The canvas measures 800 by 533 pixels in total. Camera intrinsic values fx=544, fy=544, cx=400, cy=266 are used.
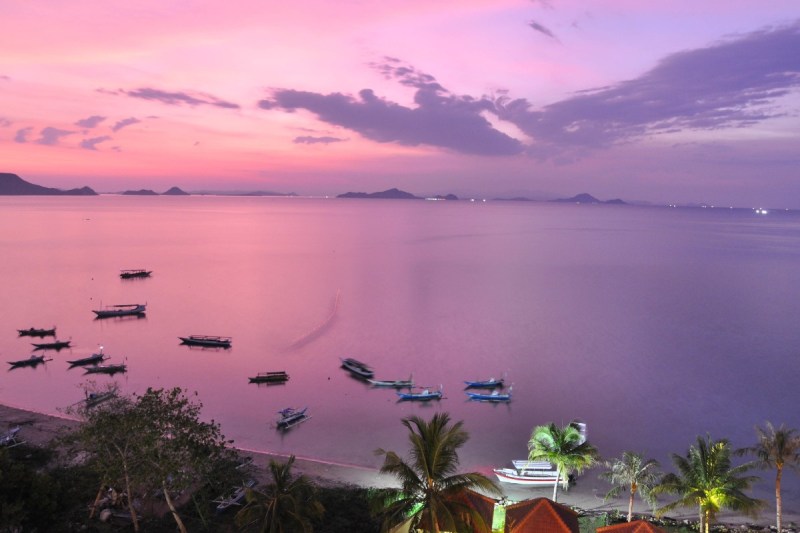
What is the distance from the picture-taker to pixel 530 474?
27.7 meters

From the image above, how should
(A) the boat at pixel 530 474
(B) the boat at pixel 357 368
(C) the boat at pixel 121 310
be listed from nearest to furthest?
(A) the boat at pixel 530 474
(B) the boat at pixel 357 368
(C) the boat at pixel 121 310

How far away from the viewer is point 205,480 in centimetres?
2072

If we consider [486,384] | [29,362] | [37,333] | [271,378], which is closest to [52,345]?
[29,362]

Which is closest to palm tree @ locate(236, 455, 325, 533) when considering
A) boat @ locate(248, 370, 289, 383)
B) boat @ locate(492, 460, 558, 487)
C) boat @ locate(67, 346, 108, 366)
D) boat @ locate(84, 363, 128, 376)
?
boat @ locate(492, 460, 558, 487)

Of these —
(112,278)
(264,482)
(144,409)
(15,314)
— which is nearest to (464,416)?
Result: (264,482)

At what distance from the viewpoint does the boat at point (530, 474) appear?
2731 centimetres

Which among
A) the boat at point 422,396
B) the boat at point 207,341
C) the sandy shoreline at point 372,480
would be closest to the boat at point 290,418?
the sandy shoreline at point 372,480

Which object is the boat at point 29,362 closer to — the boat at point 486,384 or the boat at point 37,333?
the boat at point 37,333

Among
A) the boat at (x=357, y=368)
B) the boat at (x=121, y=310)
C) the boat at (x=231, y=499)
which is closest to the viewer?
the boat at (x=231, y=499)

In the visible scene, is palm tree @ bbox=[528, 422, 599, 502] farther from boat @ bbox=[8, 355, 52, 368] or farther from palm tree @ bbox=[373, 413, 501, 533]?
boat @ bbox=[8, 355, 52, 368]

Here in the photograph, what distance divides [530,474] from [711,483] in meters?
9.71

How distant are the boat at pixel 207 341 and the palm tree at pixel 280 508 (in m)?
37.3

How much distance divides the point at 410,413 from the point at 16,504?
25853 mm

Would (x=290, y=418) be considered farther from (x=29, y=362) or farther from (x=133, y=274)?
(x=133, y=274)
